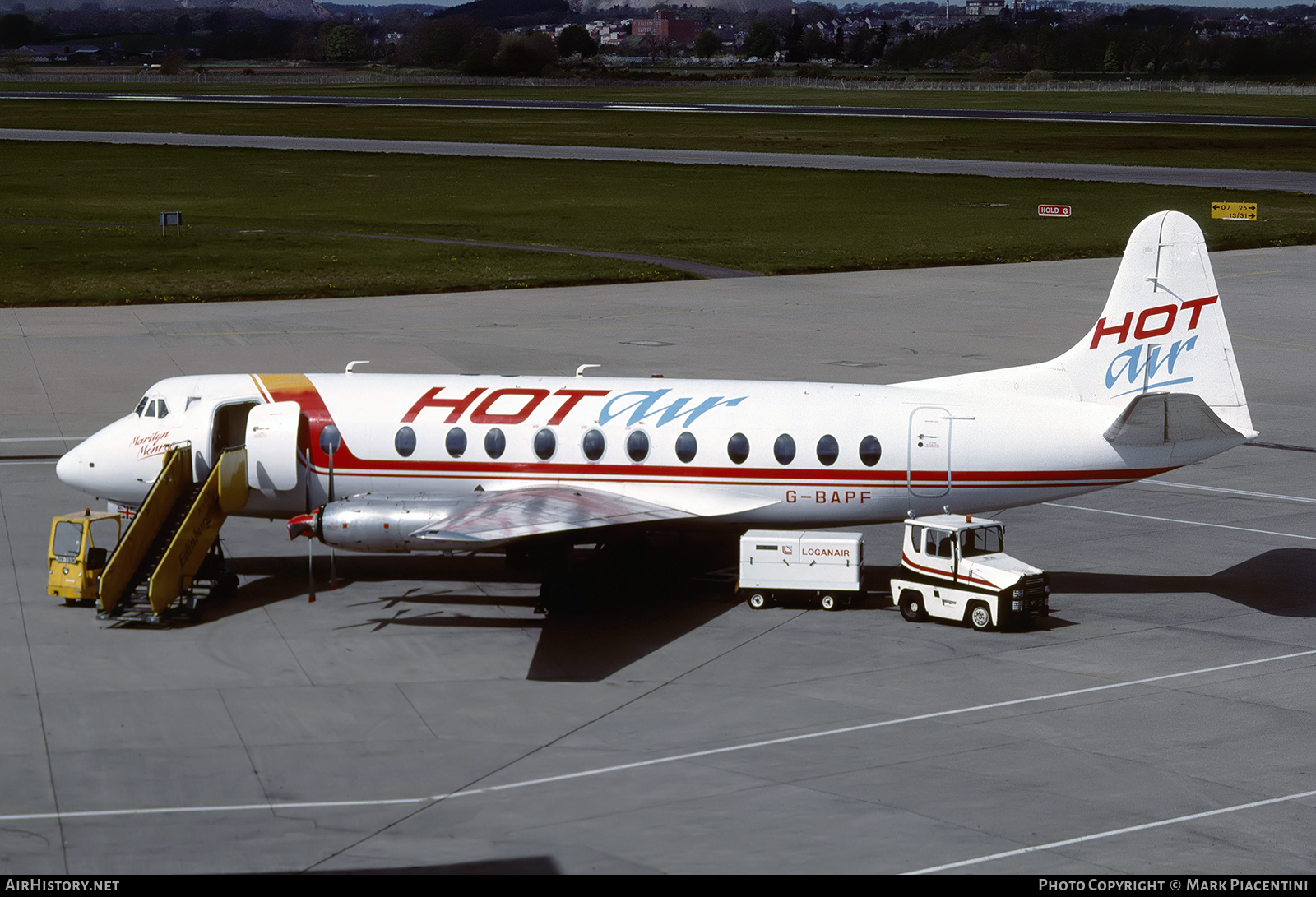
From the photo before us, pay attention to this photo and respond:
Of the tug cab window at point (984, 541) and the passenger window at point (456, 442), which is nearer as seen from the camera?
the tug cab window at point (984, 541)

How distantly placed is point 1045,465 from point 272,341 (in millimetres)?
39883

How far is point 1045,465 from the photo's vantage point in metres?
31.8

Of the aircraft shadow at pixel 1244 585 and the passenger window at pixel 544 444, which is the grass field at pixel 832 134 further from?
the passenger window at pixel 544 444

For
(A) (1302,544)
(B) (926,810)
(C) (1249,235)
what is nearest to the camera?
(B) (926,810)

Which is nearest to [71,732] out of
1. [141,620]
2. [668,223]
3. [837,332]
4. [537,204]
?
[141,620]

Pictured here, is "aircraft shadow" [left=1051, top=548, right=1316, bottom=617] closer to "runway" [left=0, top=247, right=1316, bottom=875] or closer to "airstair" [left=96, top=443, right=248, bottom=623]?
"runway" [left=0, top=247, right=1316, bottom=875]

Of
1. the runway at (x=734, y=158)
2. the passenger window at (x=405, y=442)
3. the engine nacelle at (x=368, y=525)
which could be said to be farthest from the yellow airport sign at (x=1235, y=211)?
the engine nacelle at (x=368, y=525)

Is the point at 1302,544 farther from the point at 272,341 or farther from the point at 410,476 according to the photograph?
the point at 272,341

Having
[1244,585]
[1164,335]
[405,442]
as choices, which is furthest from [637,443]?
[1244,585]

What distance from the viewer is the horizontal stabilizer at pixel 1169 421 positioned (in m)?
30.4

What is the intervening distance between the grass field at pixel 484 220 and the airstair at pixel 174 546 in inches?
1772

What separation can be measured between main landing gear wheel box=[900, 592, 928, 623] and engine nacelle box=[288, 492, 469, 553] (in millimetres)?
10222

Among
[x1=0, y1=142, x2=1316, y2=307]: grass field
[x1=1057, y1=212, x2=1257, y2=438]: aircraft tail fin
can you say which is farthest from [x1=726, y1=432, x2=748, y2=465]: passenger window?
[x1=0, y1=142, x2=1316, y2=307]: grass field

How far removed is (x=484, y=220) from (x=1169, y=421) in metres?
78.1
